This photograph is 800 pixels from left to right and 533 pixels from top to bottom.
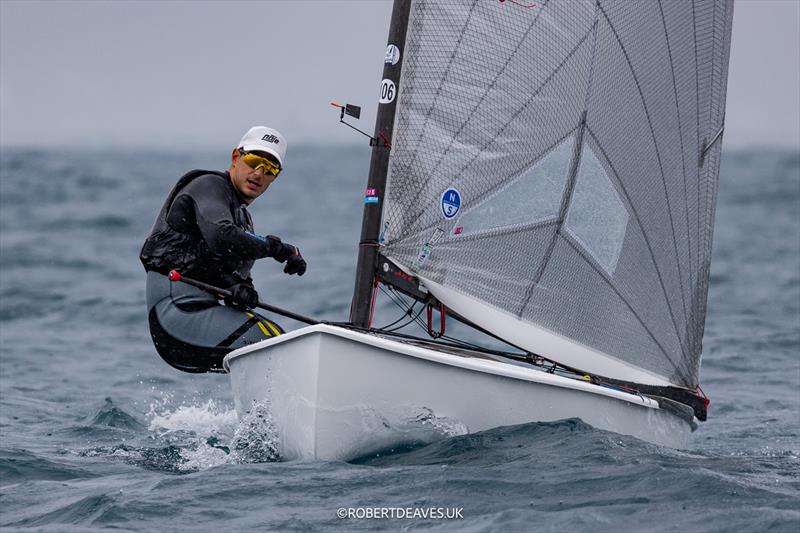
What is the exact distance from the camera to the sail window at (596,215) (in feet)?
16.6

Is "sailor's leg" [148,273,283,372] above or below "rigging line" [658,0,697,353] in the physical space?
below

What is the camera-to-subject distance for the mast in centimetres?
466

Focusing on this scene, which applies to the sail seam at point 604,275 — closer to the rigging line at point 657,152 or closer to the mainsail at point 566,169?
the mainsail at point 566,169

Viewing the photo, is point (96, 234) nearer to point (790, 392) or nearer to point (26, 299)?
point (26, 299)

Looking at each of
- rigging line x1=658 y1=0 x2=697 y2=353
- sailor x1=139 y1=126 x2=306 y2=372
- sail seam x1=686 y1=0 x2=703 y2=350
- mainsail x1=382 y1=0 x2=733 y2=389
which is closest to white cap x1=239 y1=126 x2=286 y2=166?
sailor x1=139 y1=126 x2=306 y2=372

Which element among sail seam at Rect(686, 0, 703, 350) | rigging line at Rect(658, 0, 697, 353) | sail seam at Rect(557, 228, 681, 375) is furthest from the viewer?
sail seam at Rect(686, 0, 703, 350)

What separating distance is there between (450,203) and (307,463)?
49.4 inches

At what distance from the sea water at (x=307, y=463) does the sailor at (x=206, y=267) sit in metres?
0.40

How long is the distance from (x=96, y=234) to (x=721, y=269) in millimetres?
8602

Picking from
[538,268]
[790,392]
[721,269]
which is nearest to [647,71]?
[538,268]

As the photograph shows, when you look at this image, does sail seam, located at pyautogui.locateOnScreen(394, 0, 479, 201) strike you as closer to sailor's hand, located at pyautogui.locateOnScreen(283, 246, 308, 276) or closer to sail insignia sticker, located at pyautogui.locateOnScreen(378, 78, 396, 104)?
sail insignia sticker, located at pyautogui.locateOnScreen(378, 78, 396, 104)

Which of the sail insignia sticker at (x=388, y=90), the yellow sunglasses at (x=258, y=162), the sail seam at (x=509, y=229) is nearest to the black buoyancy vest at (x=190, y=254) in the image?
the yellow sunglasses at (x=258, y=162)

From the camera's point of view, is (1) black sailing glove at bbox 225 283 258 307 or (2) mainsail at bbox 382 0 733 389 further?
(2) mainsail at bbox 382 0 733 389

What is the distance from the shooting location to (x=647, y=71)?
5.21 meters
